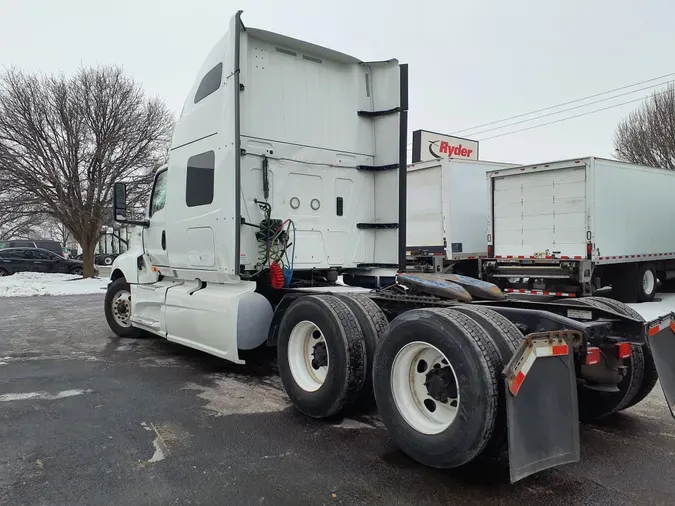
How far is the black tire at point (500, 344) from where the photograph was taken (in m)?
3.17

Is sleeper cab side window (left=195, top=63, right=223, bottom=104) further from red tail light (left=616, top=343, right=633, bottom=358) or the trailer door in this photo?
the trailer door

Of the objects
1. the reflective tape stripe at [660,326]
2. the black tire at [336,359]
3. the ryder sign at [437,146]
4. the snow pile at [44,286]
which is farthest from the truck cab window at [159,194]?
A: the ryder sign at [437,146]

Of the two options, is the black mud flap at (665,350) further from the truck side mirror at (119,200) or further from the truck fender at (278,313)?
the truck side mirror at (119,200)

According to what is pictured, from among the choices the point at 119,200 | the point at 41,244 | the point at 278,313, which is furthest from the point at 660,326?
the point at 41,244

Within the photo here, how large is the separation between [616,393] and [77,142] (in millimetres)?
20471

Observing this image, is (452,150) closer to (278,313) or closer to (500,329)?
(278,313)

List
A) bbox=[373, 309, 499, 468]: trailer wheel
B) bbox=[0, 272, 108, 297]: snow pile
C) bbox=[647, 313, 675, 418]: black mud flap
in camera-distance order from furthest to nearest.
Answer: bbox=[0, 272, 108, 297]: snow pile < bbox=[647, 313, 675, 418]: black mud flap < bbox=[373, 309, 499, 468]: trailer wheel

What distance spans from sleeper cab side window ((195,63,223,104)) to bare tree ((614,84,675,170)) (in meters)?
22.5

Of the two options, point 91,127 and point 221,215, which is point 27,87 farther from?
point 221,215

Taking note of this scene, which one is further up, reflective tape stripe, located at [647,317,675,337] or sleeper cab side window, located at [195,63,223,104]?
sleeper cab side window, located at [195,63,223,104]

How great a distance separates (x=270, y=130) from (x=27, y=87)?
18012mm

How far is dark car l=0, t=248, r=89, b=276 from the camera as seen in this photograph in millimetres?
24656

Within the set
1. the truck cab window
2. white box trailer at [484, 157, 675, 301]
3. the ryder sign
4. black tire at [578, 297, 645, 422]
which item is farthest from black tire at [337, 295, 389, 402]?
the ryder sign

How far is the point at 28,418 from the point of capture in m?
4.64
